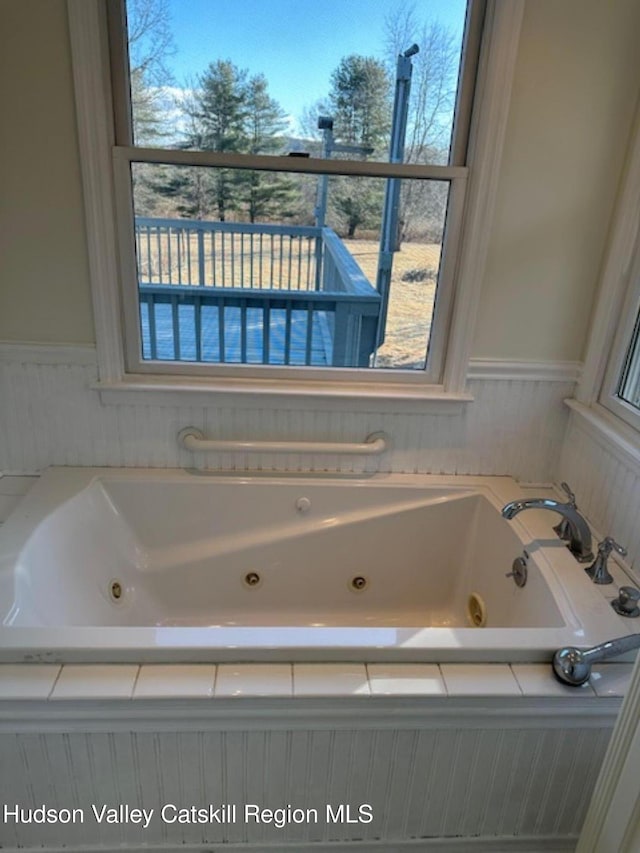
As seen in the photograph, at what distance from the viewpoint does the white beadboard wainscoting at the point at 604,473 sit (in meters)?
1.66

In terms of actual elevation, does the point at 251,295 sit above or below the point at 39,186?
below

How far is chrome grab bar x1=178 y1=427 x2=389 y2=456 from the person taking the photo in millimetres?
1933

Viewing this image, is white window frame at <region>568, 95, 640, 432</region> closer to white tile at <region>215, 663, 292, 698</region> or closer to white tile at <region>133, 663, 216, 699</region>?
white tile at <region>215, 663, 292, 698</region>

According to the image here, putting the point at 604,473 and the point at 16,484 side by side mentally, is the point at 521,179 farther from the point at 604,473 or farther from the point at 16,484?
the point at 16,484

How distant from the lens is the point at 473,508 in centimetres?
201

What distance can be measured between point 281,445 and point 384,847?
1.15 meters

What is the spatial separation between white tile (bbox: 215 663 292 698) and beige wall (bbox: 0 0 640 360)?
3.79ft

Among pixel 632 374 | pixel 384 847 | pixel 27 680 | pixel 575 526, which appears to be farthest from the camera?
pixel 632 374

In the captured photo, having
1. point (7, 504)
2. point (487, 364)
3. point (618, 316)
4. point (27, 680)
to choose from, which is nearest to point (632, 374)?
point (618, 316)

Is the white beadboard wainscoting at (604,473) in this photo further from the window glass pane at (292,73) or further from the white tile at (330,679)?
the window glass pane at (292,73)

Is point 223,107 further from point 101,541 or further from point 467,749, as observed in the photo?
point 467,749

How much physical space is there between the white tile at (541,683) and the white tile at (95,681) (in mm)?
838

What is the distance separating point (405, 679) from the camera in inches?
48.9

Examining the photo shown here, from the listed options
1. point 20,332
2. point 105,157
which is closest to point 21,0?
point 105,157
